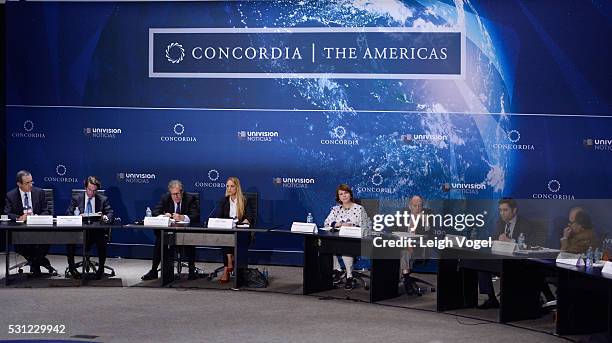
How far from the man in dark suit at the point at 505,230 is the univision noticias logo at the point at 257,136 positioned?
3613mm

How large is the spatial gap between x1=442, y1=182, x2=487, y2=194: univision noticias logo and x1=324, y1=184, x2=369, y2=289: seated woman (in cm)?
166

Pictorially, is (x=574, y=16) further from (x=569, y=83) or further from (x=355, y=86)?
(x=355, y=86)

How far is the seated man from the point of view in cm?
968

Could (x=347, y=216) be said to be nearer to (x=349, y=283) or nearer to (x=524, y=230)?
(x=349, y=283)

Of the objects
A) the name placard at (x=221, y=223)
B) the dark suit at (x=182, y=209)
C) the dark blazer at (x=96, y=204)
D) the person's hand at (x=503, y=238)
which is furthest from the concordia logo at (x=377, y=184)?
the dark blazer at (x=96, y=204)

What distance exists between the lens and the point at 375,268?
944cm

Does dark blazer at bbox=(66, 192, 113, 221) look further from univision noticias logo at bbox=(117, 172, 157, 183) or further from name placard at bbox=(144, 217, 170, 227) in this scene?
univision noticias logo at bbox=(117, 172, 157, 183)

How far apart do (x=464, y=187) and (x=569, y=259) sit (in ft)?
11.8

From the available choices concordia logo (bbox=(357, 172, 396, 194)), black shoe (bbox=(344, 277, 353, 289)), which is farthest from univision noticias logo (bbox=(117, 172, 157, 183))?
black shoe (bbox=(344, 277, 353, 289))

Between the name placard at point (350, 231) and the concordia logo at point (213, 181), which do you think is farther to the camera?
the concordia logo at point (213, 181)

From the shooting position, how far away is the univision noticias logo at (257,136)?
11914mm

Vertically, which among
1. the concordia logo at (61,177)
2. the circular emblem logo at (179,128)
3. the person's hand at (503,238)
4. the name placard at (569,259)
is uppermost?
the circular emblem logo at (179,128)

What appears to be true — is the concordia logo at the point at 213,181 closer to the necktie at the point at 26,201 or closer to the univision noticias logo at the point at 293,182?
the univision noticias logo at the point at 293,182

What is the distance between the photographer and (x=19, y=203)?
10562mm
